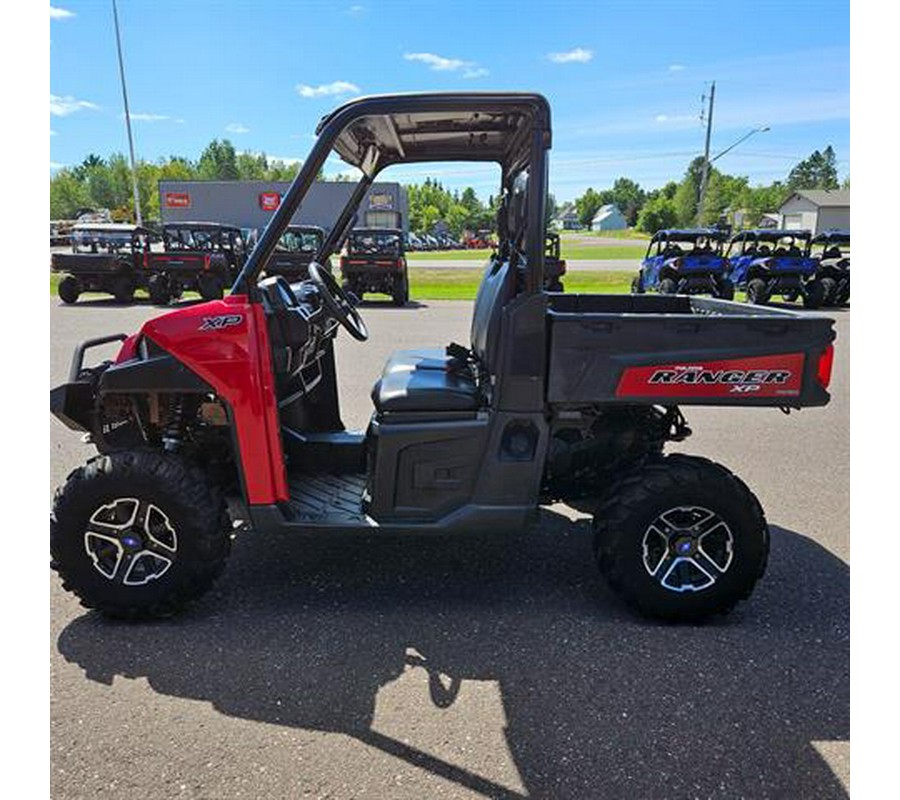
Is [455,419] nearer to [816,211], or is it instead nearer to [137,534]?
[137,534]

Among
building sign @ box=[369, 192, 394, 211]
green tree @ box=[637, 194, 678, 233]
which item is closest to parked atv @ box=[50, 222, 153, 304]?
building sign @ box=[369, 192, 394, 211]

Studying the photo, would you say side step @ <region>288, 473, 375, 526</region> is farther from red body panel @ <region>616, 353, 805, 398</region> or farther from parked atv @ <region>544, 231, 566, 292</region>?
parked atv @ <region>544, 231, 566, 292</region>

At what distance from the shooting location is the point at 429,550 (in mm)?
3740

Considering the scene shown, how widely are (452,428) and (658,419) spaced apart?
1.18m

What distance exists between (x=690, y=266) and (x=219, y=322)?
1503 cm

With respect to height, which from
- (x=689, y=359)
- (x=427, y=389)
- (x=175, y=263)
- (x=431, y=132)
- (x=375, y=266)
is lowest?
(x=427, y=389)

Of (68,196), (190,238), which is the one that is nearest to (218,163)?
(68,196)

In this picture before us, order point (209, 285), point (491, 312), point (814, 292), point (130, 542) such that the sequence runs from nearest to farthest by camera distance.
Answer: point (130, 542) → point (491, 312) → point (814, 292) → point (209, 285)

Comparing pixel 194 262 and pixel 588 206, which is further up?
pixel 588 206

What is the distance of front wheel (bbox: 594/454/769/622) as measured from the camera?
9.79ft

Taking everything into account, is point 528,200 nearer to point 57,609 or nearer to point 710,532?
point 710,532

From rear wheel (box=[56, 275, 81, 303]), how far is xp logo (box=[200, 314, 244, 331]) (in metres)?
16.8

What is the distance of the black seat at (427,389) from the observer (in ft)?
10.3

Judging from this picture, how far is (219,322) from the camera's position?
2951mm
